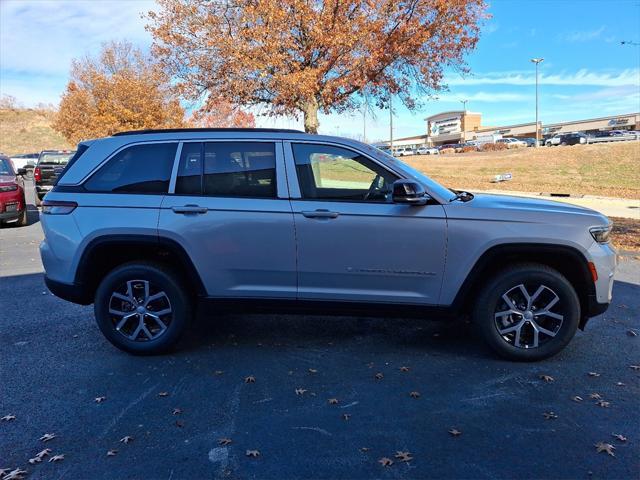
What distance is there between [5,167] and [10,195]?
91 cm

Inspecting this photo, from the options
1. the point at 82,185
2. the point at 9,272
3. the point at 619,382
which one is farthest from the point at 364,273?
the point at 9,272

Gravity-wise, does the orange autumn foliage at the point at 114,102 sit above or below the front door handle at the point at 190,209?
above

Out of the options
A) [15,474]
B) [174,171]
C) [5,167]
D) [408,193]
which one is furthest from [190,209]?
[5,167]

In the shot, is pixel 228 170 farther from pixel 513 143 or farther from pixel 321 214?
pixel 513 143

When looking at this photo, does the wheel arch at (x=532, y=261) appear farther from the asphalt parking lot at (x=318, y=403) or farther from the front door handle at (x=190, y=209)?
the front door handle at (x=190, y=209)

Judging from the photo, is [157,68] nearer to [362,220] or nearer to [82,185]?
[82,185]

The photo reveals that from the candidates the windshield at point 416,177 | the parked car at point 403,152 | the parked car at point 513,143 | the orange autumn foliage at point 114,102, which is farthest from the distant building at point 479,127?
the windshield at point 416,177

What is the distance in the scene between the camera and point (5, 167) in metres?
Answer: 11.9

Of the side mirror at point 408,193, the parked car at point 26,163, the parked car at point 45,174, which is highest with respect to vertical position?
the parked car at point 26,163

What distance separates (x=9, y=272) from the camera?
7477 mm

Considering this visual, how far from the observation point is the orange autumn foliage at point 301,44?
12.6 metres

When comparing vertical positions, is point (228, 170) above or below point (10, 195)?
above

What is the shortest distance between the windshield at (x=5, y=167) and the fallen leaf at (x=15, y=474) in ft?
35.9

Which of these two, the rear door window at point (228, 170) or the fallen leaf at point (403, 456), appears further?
the rear door window at point (228, 170)
